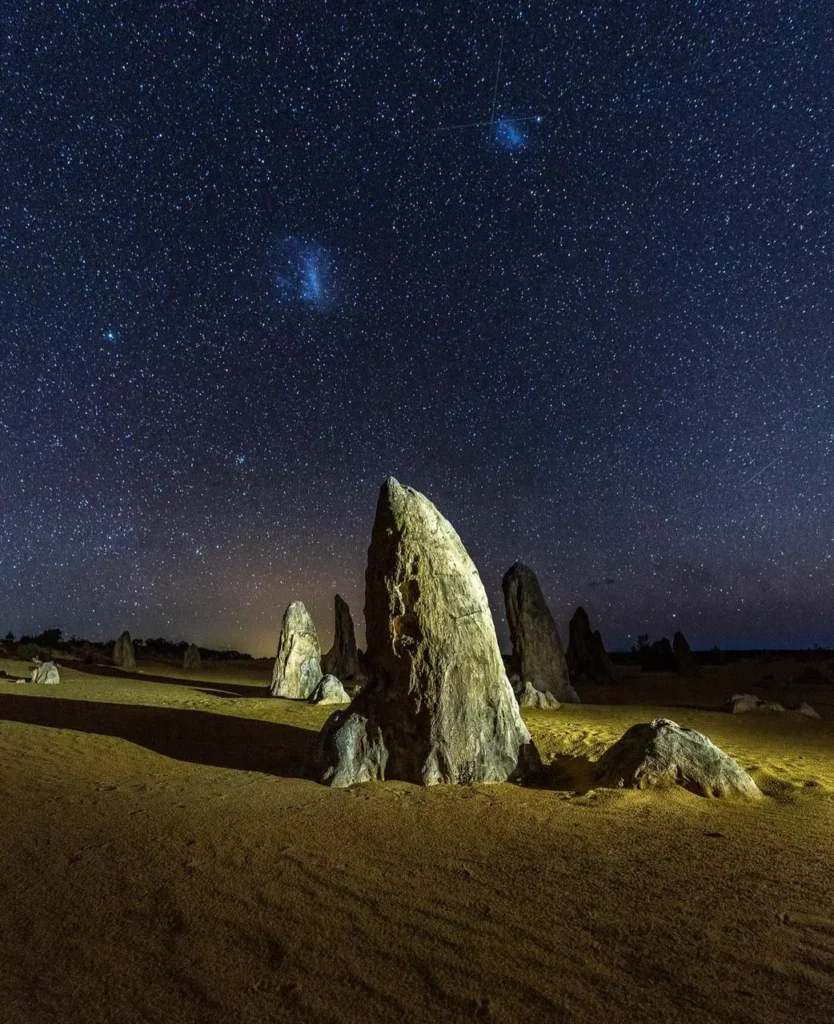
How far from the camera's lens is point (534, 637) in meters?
16.6

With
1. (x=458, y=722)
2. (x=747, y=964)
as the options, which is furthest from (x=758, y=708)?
(x=747, y=964)

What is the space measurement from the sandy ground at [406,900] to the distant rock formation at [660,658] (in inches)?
947

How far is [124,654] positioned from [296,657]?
1396 centimetres

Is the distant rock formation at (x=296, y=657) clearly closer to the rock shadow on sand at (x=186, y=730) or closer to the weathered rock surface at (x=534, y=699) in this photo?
the rock shadow on sand at (x=186, y=730)

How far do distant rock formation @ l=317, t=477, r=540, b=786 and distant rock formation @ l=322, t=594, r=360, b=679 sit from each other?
690 inches

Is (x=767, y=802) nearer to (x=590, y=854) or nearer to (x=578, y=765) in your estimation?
(x=578, y=765)

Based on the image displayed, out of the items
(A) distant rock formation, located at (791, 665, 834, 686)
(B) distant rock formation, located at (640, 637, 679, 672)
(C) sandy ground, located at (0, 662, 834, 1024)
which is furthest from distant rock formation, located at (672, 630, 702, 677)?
(C) sandy ground, located at (0, 662, 834, 1024)

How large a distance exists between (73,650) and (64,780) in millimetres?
34388

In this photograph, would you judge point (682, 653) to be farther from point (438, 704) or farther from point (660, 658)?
point (438, 704)

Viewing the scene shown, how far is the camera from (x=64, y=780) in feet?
20.8

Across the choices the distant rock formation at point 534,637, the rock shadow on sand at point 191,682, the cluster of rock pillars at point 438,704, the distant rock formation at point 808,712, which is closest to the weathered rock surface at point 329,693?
the rock shadow on sand at point 191,682

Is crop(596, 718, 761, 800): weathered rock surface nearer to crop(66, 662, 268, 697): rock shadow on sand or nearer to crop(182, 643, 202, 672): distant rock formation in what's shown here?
crop(66, 662, 268, 697): rock shadow on sand

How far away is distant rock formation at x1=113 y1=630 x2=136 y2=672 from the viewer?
2623cm

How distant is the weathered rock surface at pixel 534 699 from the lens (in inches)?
553
